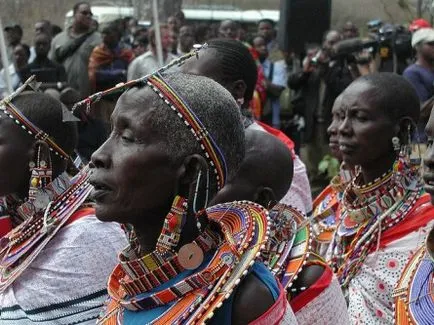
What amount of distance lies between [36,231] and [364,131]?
180cm

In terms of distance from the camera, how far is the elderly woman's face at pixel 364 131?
4.98 m

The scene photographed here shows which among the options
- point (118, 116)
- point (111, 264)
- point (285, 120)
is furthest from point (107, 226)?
point (285, 120)

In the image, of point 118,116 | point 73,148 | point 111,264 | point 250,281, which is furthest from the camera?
point 73,148

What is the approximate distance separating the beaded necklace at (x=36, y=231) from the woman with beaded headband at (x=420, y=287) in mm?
1266

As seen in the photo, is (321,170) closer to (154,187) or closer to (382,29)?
(382,29)

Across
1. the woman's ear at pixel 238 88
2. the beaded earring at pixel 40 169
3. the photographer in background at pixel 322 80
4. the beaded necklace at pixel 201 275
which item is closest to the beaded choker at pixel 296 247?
the beaded necklace at pixel 201 275

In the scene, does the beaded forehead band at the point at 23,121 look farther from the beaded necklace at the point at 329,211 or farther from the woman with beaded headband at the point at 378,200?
the beaded necklace at the point at 329,211

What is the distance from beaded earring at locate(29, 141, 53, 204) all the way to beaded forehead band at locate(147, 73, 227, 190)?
129cm

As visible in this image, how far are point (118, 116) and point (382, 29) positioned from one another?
9.13 m

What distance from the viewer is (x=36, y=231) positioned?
3986mm

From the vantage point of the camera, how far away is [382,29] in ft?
38.3

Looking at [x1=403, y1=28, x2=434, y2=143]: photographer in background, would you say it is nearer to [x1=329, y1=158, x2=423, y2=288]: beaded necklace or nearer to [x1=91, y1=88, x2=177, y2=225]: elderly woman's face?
[x1=329, y1=158, x2=423, y2=288]: beaded necklace

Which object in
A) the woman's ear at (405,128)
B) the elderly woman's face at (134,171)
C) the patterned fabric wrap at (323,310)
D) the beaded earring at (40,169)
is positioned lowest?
the patterned fabric wrap at (323,310)

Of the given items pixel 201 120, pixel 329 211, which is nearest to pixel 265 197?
pixel 201 120
